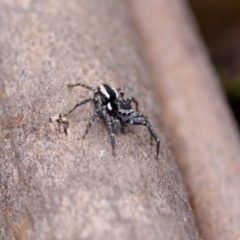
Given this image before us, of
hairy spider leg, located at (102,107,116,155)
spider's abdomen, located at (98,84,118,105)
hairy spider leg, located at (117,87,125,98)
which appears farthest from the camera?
hairy spider leg, located at (117,87,125,98)

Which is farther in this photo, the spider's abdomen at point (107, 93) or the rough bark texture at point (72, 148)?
the spider's abdomen at point (107, 93)

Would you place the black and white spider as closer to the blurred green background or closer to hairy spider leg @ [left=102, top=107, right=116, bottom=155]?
hairy spider leg @ [left=102, top=107, right=116, bottom=155]

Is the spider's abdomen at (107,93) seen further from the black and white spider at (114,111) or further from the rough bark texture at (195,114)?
the rough bark texture at (195,114)

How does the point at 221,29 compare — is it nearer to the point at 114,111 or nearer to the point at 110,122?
the point at 114,111

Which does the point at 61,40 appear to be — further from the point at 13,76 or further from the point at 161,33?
the point at 161,33

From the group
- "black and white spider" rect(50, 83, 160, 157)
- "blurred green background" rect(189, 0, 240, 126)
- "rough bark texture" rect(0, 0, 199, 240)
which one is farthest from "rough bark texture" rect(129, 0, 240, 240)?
"blurred green background" rect(189, 0, 240, 126)

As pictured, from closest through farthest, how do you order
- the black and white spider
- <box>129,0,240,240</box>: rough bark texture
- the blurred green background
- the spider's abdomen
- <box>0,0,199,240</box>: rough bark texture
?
<box>0,0,199,240</box>: rough bark texture < the black and white spider < the spider's abdomen < <box>129,0,240,240</box>: rough bark texture < the blurred green background

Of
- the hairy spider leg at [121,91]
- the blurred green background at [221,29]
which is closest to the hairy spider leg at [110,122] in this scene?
the hairy spider leg at [121,91]

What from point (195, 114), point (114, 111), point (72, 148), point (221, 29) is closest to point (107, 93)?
point (114, 111)
